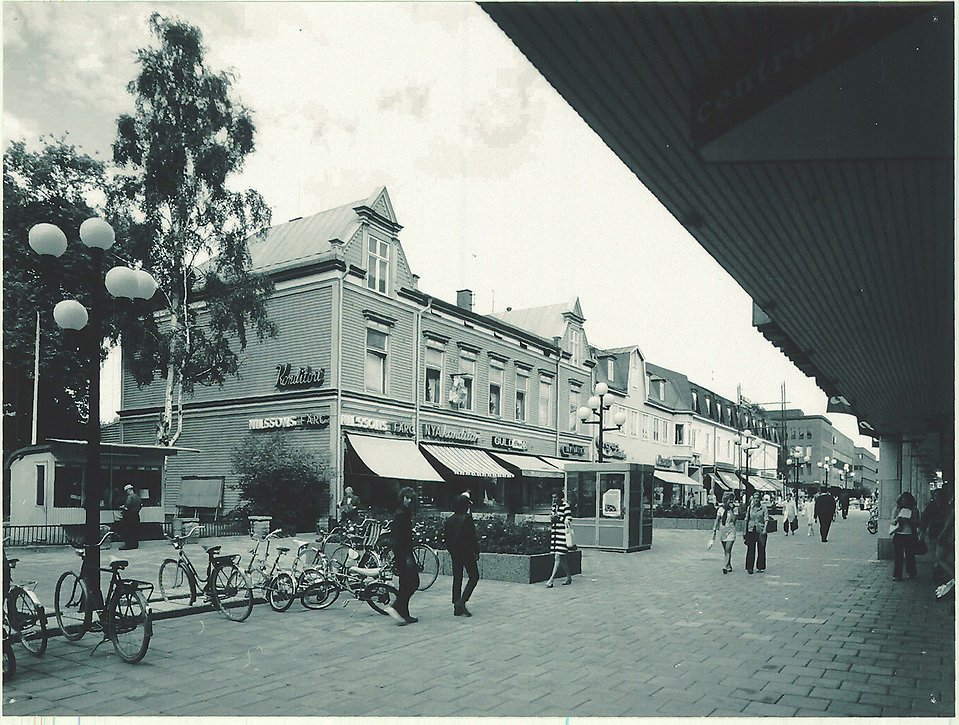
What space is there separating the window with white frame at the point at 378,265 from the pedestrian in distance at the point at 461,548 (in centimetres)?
1574

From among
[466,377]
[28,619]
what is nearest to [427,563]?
[28,619]

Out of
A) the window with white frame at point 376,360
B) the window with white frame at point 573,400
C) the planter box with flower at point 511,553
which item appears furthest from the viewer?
the window with white frame at point 573,400

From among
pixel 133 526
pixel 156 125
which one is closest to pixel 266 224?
pixel 156 125

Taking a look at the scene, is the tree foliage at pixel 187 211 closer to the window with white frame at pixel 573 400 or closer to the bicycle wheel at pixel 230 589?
the bicycle wheel at pixel 230 589

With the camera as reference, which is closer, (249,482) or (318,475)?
(249,482)

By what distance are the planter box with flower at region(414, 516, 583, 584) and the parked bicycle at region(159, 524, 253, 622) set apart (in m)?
5.29

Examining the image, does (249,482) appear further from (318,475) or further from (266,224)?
(266,224)

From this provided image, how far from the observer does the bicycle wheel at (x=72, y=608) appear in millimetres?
8000

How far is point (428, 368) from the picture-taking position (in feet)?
96.8

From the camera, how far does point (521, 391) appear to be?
35281 mm

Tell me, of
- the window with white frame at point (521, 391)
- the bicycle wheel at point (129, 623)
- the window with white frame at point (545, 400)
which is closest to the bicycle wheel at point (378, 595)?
the bicycle wheel at point (129, 623)

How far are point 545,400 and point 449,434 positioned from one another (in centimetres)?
781

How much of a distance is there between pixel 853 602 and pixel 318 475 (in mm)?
14722

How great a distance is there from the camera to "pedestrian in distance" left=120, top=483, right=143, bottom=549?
14.3 metres
